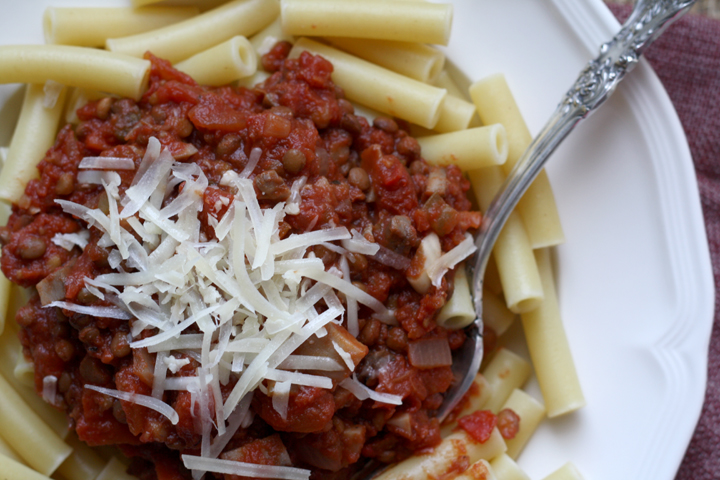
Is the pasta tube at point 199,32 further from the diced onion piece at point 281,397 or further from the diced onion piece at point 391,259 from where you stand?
the diced onion piece at point 281,397

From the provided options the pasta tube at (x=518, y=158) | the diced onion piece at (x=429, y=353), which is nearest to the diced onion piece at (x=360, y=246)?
the diced onion piece at (x=429, y=353)

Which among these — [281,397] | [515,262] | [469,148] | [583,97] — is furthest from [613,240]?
[281,397]

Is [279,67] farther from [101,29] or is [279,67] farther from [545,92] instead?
[545,92]

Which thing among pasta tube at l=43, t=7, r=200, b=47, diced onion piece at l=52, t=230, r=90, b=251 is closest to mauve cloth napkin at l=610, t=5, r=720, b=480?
pasta tube at l=43, t=7, r=200, b=47

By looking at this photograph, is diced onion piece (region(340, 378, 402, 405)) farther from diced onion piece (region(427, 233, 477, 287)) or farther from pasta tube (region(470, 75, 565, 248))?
pasta tube (region(470, 75, 565, 248))

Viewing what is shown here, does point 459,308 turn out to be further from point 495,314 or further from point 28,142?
point 28,142
